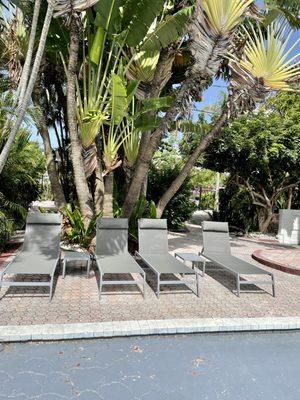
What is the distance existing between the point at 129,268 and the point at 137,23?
5.69 meters

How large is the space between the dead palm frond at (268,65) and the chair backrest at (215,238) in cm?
330

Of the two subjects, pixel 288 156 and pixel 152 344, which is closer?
pixel 152 344

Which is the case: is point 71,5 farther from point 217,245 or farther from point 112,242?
point 217,245

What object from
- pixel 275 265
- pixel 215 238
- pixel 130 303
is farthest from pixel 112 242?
pixel 275 265

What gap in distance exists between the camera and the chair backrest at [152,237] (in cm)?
853

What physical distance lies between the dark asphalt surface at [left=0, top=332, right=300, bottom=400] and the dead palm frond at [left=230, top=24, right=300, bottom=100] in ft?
18.9

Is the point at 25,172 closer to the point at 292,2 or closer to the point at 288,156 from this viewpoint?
the point at 292,2

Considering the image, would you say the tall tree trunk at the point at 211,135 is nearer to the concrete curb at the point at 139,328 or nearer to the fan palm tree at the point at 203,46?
the fan palm tree at the point at 203,46

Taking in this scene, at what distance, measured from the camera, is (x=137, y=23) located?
28.1 feet

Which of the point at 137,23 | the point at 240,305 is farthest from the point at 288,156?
the point at 240,305

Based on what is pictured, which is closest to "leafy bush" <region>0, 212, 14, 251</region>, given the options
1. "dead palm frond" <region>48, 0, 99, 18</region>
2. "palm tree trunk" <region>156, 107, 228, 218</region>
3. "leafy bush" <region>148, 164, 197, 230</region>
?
"palm tree trunk" <region>156, 107, 228, 218</region>

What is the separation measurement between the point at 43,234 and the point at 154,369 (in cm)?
471

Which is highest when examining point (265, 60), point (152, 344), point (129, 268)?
point (265, 60)

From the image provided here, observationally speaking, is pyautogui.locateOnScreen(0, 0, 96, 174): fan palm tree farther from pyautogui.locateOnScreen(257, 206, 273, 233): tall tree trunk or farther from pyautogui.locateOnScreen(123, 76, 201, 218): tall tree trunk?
pyautogui.locateOnScreen(257, 206, 273, 233): tall tree trunk
